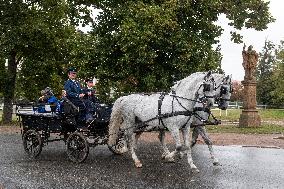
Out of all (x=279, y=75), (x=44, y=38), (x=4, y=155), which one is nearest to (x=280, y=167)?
(x=4, y=155)

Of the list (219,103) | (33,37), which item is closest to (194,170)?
(219,103)

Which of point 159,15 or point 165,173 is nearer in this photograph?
point 165,173

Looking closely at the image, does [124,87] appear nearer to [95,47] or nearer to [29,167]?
[95,47]

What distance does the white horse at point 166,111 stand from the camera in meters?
11.2

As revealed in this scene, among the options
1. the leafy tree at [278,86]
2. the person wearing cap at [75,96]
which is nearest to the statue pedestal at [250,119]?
the person wearing cap at [75,96]

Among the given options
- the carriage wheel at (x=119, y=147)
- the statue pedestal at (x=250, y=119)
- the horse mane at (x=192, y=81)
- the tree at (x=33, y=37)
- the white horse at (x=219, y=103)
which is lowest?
the carriage wheel at (x=119, y=147)

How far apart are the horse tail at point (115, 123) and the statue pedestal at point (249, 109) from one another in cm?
1537

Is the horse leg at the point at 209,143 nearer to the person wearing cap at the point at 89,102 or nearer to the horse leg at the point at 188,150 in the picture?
the horse leg at the point at 188,150

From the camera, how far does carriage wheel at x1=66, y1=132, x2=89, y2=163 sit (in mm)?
11938

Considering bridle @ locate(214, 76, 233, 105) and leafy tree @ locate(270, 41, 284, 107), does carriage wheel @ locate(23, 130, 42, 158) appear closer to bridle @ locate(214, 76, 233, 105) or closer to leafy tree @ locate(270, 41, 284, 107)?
bridle @ locate(214, 76, 233, 105)

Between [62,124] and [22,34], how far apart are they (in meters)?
17.2

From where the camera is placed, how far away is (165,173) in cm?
1060

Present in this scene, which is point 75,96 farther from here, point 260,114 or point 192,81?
point 260,114

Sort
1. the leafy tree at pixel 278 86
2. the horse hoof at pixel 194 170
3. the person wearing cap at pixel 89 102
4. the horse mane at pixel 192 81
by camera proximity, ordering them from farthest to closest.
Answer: the leafy tree at pixel 278 86 < the person wearing cap at pixel 89 102 < the horse mane at pixel 192 81 < the horse hoof at pixel 194 170
